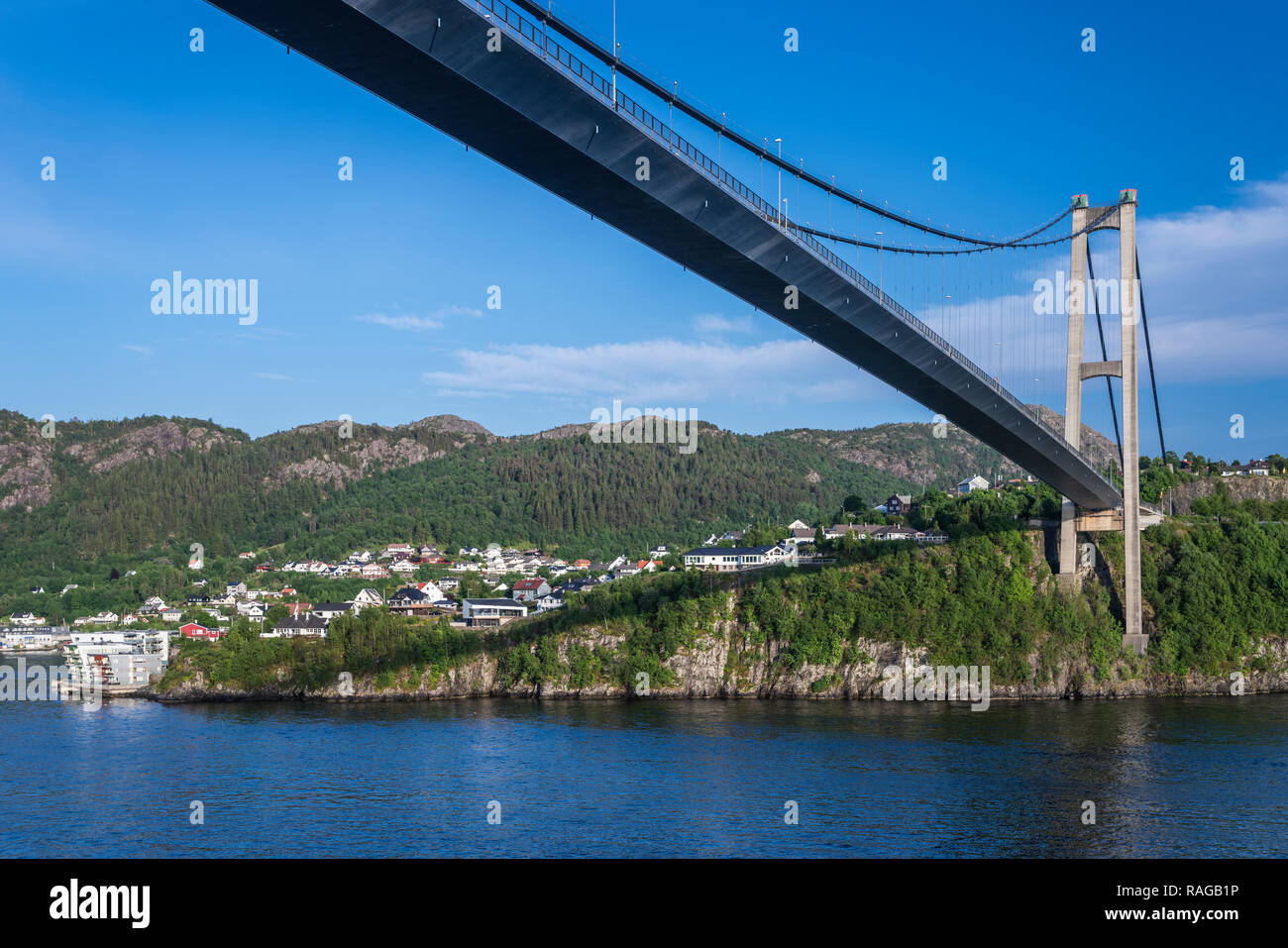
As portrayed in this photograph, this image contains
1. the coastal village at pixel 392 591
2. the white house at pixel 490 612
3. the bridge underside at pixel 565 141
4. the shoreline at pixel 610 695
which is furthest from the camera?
the white house at pixel 490 612

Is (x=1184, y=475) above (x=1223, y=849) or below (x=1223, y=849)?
above

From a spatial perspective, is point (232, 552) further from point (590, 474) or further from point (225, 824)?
point (225, 824)

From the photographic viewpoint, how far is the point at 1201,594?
3703cm

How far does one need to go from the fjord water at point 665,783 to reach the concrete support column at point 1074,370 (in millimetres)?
6755

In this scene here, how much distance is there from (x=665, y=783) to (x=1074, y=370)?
23.9 metres

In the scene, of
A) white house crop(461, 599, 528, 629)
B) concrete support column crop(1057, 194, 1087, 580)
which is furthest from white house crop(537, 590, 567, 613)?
concrete support column crop(1057, 194, 1087, 580)

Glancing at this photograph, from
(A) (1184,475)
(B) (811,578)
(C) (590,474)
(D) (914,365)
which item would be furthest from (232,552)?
(D) (914,365)

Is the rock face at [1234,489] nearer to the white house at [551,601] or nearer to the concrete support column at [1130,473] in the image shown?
the concrete support column at [1130,473]

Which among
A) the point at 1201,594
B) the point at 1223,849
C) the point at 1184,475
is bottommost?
→ the point at 1223,849

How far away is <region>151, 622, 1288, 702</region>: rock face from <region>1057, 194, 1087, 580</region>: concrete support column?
14.2 feet

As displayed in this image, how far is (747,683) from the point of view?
3738cm

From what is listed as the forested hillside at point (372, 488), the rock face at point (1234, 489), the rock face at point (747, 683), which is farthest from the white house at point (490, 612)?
the forested hillside at point (372, 488)

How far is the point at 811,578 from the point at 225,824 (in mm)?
24518

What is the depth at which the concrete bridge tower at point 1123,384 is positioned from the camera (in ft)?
120
